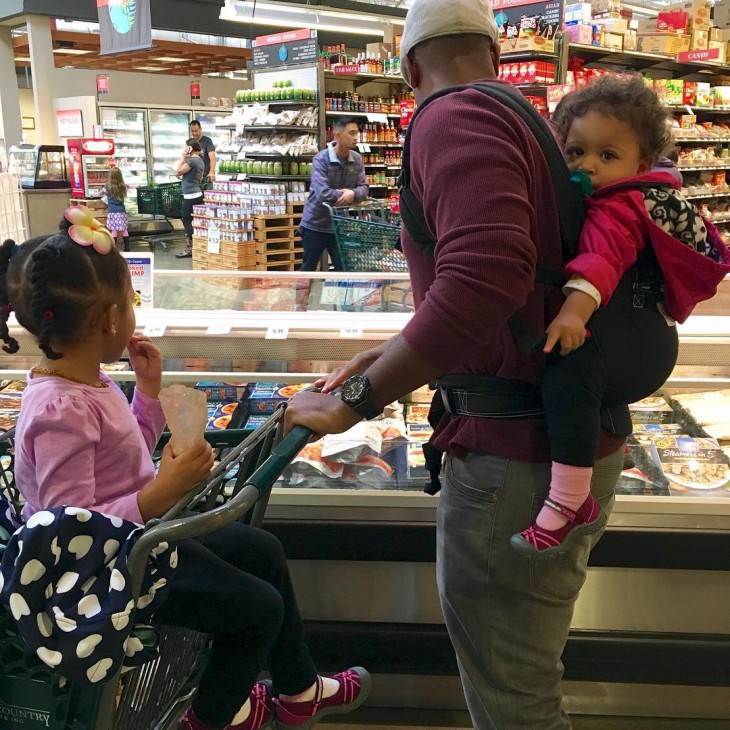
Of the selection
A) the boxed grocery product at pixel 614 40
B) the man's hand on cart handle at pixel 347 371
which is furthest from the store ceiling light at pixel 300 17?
the man's hand on cart handle at pixel 347 371

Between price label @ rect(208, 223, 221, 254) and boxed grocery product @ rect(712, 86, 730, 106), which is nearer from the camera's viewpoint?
price label @ rect(208, 223, 221, 254)

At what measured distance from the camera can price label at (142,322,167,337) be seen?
2.26 meters

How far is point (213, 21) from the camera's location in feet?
51.5

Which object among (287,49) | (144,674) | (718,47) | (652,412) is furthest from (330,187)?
(144,674)

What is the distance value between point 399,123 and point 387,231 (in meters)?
4.51

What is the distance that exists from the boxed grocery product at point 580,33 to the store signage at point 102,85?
10.8m

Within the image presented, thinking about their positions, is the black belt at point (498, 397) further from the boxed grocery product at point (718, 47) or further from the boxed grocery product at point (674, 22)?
the boxed grocery product at point (718, 47)

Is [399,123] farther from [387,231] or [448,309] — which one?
[448,309]

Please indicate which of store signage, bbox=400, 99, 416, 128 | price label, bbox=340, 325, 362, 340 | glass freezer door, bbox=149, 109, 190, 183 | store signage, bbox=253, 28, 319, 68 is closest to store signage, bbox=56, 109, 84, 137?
glass freezer door, bbox=149, 109, 190, 183

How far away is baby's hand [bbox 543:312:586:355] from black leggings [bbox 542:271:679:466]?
0.11ft

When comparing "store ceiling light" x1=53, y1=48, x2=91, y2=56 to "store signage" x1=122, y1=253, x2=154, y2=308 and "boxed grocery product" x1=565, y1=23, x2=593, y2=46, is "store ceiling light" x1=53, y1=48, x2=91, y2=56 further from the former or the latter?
"store signage" x1=122, y1=253, x2=154, y2=308

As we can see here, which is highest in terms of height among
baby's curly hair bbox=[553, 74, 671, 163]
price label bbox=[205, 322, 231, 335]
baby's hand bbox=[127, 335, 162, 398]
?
baby's curly hair bbox=[553, 74, 671, 163]

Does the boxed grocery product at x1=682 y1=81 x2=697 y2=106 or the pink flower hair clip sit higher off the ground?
the boxed grocery product at x1=682 y1=81 x2=697 y2=106

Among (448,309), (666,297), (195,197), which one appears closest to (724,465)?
(666,297)
